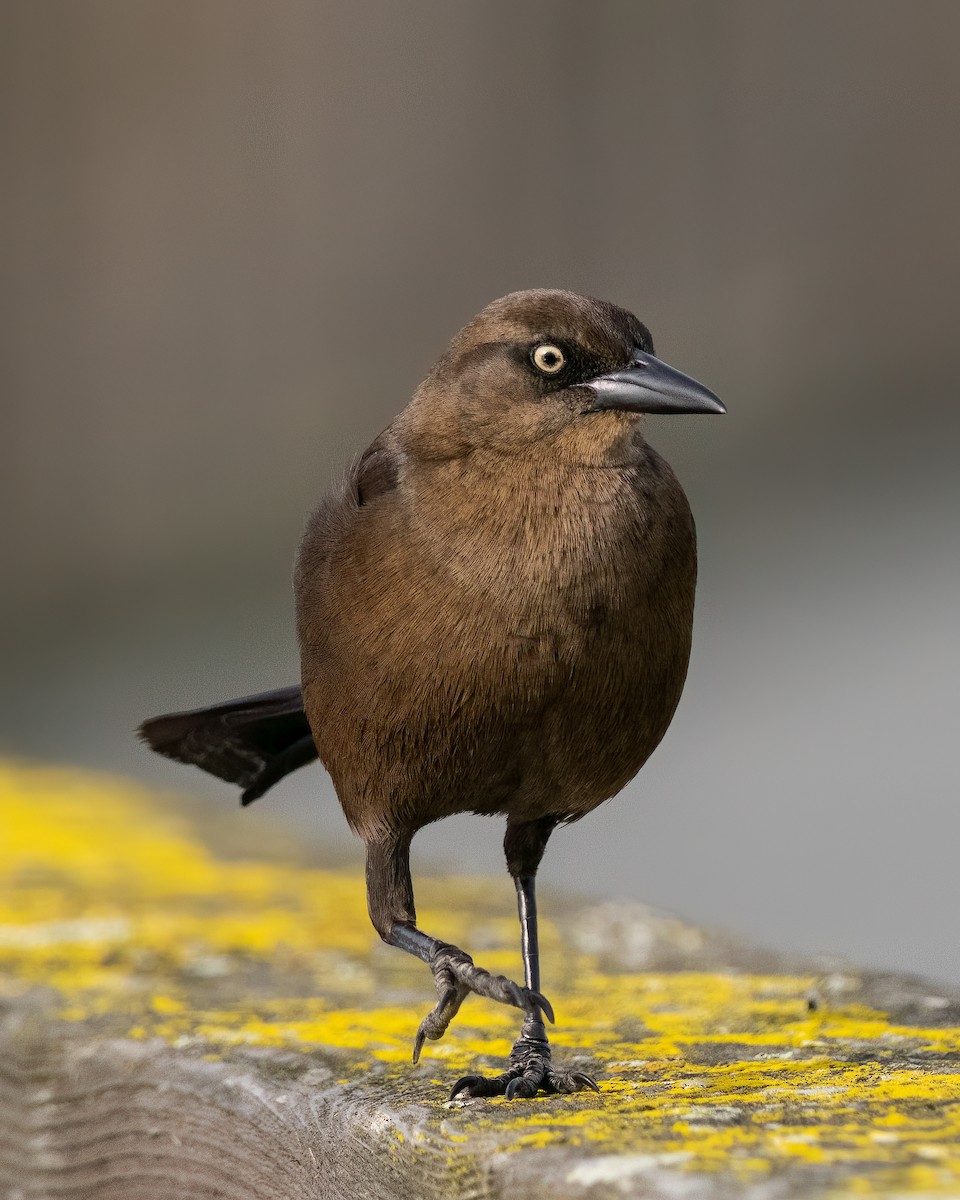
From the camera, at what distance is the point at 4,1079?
2.77 metres

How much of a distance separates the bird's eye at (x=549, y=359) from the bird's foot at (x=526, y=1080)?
3.46 feet

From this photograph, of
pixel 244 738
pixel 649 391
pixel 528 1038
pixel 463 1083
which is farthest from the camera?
pixel 244 738

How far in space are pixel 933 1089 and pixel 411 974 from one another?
4.56 feet

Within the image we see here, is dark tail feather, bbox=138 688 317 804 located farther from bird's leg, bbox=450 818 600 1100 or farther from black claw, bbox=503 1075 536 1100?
black claw, bbox=503 1075 536 1100

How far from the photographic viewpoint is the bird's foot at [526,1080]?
2.38m

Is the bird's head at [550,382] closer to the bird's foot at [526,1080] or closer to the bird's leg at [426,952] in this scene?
the bird's leg at [426,952]

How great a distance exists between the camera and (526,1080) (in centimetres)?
244

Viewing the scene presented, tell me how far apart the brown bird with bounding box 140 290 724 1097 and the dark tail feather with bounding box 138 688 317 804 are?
0.53m

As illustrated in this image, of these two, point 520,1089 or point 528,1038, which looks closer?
point 520,1089

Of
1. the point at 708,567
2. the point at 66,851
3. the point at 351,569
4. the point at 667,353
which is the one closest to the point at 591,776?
the point at 351,569

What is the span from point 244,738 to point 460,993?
109 cm

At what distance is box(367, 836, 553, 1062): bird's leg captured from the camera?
259 cm

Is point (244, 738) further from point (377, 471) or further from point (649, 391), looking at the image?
point (649, 391)

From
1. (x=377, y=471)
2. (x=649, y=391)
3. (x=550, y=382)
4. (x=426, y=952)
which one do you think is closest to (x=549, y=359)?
(x=550, y=382)
